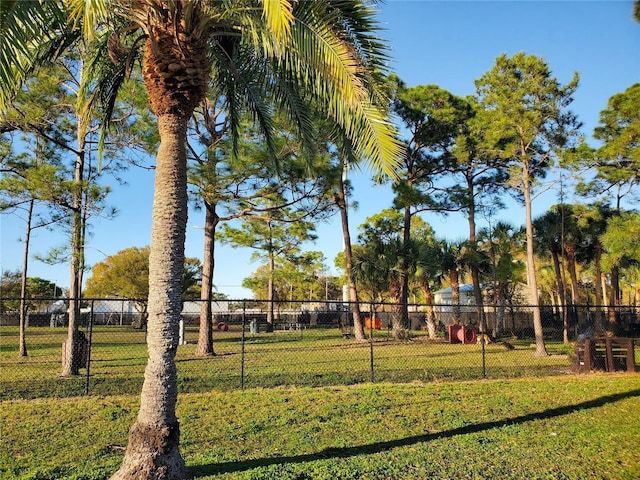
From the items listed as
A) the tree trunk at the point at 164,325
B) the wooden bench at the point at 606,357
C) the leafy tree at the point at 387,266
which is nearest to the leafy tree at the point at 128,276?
the leafy tree at the point at 387,266

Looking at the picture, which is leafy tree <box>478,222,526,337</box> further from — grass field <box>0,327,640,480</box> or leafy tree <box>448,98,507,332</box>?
grass field <box>0,327,640,480</box>

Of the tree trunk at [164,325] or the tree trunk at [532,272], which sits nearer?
the tree trunk at [164,325]

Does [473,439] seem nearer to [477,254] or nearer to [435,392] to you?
[435,392]

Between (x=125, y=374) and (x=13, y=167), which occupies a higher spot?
(x=13, y=167)

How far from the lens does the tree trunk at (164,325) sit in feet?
15.8

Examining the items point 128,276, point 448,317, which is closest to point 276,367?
point 448,317

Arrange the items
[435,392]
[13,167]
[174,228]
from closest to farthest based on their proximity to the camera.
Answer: [174,228] → [435,392] → [13,167]

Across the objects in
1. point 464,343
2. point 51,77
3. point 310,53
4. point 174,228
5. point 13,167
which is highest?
point 51,77

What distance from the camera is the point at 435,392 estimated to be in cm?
1001

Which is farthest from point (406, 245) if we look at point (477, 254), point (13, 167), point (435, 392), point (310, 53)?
point (310, 53)

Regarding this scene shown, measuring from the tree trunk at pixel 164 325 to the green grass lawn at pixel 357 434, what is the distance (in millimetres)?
597

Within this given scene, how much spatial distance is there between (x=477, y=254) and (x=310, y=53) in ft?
81.0

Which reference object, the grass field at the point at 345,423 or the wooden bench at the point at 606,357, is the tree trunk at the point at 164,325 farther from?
the wooden bench at the point at 606,357

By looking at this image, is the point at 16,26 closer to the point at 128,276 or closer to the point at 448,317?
the point at 448,317
